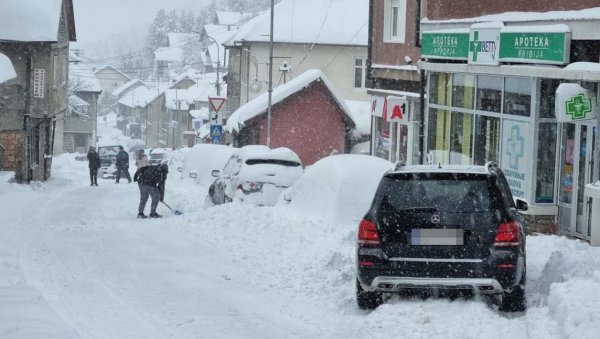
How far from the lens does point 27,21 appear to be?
3541 centimetres

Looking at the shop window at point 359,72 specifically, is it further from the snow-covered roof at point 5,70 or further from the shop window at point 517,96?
the shop window at point 517,96

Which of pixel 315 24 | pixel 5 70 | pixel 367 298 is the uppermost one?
pixel 315 24

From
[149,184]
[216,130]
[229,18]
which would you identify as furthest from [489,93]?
[229,18]

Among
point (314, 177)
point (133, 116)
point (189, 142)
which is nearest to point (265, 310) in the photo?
point (314, 177)

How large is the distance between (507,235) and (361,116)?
112 ft

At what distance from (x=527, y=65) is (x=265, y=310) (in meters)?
8.63

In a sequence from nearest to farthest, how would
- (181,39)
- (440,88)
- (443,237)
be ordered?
(443,237) < (440,88) < (181,39)

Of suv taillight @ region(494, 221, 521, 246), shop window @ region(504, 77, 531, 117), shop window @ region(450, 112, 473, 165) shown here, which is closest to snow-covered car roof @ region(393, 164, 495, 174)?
suv taillight @ region(494, 221, 521, 246)

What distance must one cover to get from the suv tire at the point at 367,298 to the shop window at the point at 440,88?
12.8m

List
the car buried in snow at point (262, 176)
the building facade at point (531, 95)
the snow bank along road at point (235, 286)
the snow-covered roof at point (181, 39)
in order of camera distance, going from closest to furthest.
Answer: the snow bank along road at point (235, 286)
the building facade at point (531, 95)
the car buried in snow at point (262, 176)
the snow-covered roof at point (181, 39)

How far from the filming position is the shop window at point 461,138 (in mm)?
20734

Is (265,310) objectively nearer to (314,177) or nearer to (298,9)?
(314,177)

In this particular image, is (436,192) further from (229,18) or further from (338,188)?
(229,18)

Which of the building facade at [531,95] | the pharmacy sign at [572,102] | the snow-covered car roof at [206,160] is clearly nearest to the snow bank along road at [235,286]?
the pharmacy sign at [572,102]
